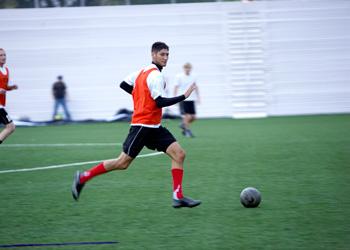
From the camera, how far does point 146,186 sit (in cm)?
902

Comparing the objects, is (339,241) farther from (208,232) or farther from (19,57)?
(19,57)

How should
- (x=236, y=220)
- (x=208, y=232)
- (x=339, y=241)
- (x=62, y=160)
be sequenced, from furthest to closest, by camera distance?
(x=62, y=160)
(x=236, y=220)
(x=208, y=232)
(x=339, y=241)

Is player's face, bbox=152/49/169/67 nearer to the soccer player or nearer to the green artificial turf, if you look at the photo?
the soccer player

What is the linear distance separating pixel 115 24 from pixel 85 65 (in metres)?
2.27

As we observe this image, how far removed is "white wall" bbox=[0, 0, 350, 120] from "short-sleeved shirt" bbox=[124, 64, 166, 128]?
747 inches

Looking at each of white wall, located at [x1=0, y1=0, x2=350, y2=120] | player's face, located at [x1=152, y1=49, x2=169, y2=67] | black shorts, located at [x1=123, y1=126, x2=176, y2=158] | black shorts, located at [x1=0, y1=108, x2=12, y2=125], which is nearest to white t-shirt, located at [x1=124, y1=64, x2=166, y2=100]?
player's face, located at [x1=152, y1=49, x2=169, y2=67]

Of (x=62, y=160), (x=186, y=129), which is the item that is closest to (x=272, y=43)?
(x=186, y=129)

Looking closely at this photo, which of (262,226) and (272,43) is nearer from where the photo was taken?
(262,226)

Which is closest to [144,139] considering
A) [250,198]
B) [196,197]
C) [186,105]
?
[196,197]

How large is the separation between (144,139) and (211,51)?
19.5 metres

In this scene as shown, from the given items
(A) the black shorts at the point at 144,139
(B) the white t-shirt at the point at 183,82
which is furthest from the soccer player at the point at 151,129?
(B) the white t-shirt at the point at 183,82

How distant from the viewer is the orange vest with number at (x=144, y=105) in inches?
290

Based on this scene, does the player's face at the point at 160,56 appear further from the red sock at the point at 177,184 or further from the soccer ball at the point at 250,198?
the soccer ball at the point at 250,198

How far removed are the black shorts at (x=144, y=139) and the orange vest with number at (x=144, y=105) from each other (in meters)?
0.10
